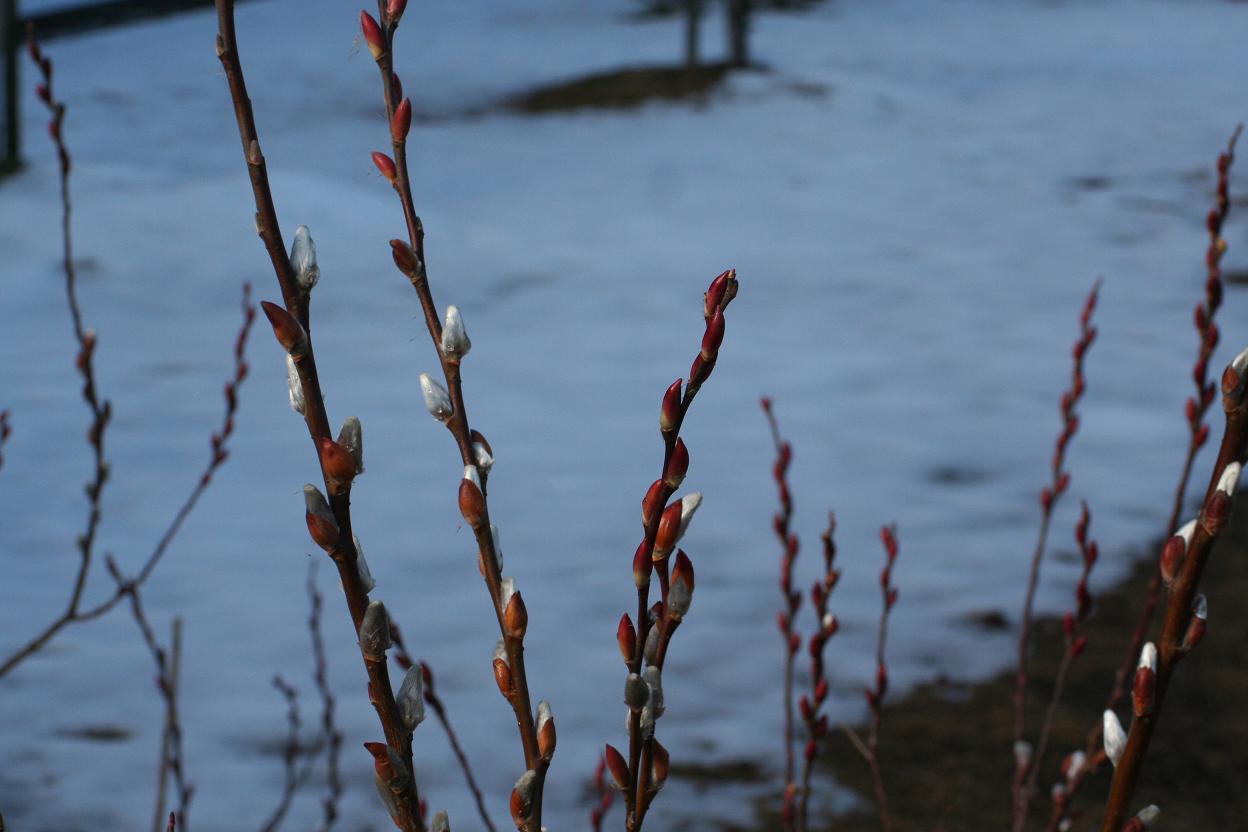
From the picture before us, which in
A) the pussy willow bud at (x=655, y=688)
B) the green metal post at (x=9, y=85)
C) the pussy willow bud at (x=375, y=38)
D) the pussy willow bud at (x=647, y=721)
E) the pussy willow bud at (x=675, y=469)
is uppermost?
the pussy willow bud at (x=375, y=38)

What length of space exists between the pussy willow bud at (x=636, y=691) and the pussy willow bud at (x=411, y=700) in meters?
0.11

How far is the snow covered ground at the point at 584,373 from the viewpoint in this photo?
3000 millimetres

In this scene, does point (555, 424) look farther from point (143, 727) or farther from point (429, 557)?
point (143, 727)

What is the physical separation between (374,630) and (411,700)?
0.06m

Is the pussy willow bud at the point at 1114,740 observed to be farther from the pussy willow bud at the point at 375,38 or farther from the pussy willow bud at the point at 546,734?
the pussy willow bud at the point at 375,38

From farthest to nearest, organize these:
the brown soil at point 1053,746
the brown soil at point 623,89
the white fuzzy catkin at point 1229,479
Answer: the brown soil at point 623,89, the brown soil at point 1053,746, the white fuzzy catkin at point 1229,479

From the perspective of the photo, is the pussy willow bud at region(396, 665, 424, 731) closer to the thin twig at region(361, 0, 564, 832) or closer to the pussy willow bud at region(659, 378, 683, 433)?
the thin twig at region(361, 0, 564, 832)

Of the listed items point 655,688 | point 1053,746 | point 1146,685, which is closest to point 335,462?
point 655,688

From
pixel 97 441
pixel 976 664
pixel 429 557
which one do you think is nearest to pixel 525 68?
pixel 429 557

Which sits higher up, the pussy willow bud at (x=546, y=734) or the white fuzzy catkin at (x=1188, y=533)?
the white fuzzy catkin at (x=1188, y=533)

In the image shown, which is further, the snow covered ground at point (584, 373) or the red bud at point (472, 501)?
the snow covered ground at point (584, 373)

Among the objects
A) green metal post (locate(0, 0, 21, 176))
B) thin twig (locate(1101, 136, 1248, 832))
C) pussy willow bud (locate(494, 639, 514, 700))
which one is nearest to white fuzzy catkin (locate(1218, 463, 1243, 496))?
thin twig (locate(1101, 136, 1248, 832))

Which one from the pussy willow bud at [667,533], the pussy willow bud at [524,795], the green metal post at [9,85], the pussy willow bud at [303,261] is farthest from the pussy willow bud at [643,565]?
the green metal post at [9,85]

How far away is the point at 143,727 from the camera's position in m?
2.80
